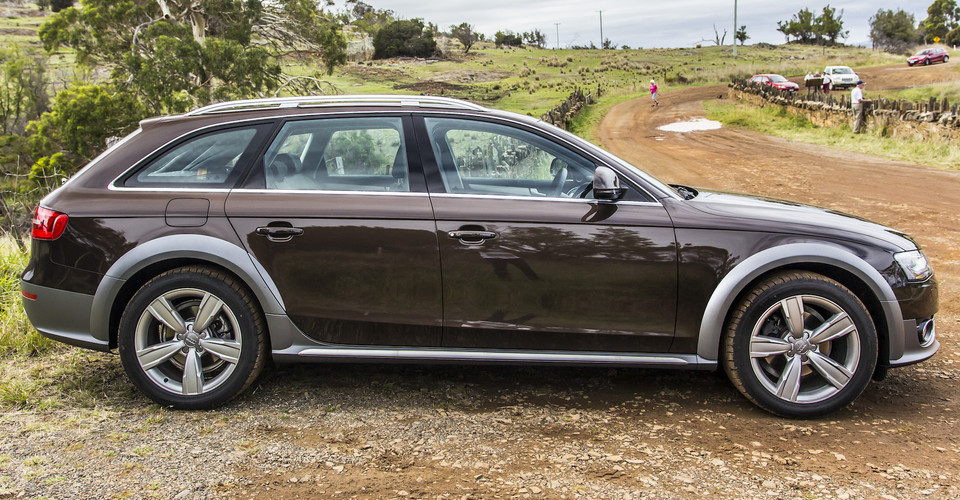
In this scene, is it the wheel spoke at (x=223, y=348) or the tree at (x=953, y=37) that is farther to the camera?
the tree at (x=953, y=37)

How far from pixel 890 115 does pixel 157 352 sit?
67.1 feet

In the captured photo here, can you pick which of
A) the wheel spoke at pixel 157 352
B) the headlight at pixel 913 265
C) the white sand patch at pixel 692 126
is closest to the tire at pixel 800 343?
the headlight at pixel 913 265

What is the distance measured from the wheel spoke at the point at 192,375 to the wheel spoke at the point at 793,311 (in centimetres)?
313

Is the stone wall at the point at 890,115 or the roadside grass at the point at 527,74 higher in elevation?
the roadside grass at the point at 527,74

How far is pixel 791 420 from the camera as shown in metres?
3.87

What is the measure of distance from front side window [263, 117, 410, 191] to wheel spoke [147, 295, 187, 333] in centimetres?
83

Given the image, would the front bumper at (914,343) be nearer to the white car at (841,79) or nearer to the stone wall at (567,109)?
the stone wall at (567,109)

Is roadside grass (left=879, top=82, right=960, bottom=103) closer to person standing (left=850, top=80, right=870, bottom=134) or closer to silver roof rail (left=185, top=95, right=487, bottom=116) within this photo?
person standing (left=850, top=80, right=870, bottom=134)

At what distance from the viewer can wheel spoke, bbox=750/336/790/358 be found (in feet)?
12.4

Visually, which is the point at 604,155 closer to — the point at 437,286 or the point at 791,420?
the point at 437,286

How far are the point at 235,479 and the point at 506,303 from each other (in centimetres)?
155

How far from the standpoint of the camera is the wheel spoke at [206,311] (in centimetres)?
384

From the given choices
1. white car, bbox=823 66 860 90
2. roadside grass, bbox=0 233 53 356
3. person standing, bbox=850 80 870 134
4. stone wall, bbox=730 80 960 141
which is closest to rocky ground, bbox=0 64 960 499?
roadside grass, bbox=0 233 53 356

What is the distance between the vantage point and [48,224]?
392cm
